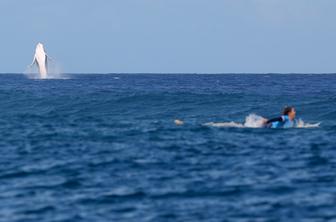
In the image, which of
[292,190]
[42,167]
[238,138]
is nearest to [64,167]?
[42,167]

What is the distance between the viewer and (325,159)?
20.7 meters

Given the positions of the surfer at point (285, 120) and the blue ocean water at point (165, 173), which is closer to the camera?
the blue ocean water at point (165, 173)

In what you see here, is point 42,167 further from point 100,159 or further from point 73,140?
point 73,140
